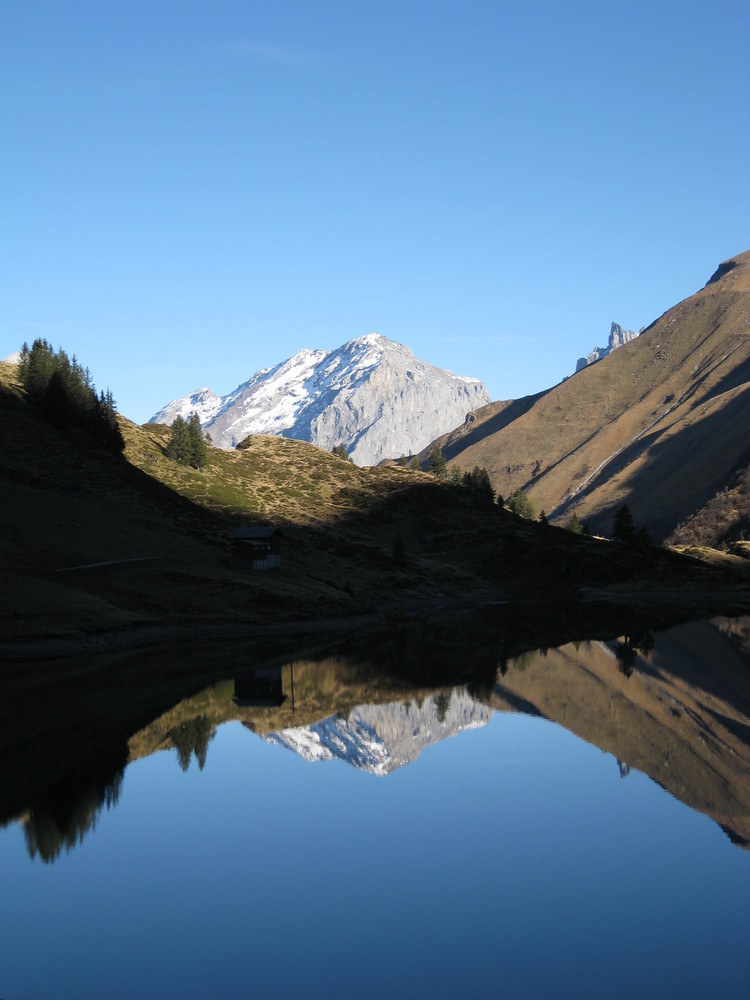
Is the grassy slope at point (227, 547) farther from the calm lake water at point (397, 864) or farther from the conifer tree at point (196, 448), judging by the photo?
the calm lake water at point (397, 864)

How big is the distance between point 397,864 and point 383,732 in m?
20.1

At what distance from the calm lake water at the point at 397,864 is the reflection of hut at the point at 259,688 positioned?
395 cm

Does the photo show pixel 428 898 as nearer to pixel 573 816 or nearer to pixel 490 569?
pixel 573 816

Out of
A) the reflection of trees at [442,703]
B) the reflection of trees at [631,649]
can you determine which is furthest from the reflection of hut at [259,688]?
the reflection of trees at [631,649]

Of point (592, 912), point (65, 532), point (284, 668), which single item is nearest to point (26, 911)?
point (592, 912)

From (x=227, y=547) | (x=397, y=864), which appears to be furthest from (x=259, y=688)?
(x=227, y=547)

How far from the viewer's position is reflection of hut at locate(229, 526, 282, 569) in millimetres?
114000

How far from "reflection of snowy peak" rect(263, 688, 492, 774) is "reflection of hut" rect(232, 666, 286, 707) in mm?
5499

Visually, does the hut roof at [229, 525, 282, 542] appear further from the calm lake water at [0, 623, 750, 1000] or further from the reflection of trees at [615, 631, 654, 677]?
the calm lake water at [0, 623, 750, 1000]

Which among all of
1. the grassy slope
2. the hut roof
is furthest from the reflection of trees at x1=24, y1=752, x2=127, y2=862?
the hut roof

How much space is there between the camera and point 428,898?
25062mm

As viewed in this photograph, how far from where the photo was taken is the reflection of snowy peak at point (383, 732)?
4466 cm

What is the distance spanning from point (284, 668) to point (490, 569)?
90.1m

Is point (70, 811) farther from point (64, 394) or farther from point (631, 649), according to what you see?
point (64, 394)
